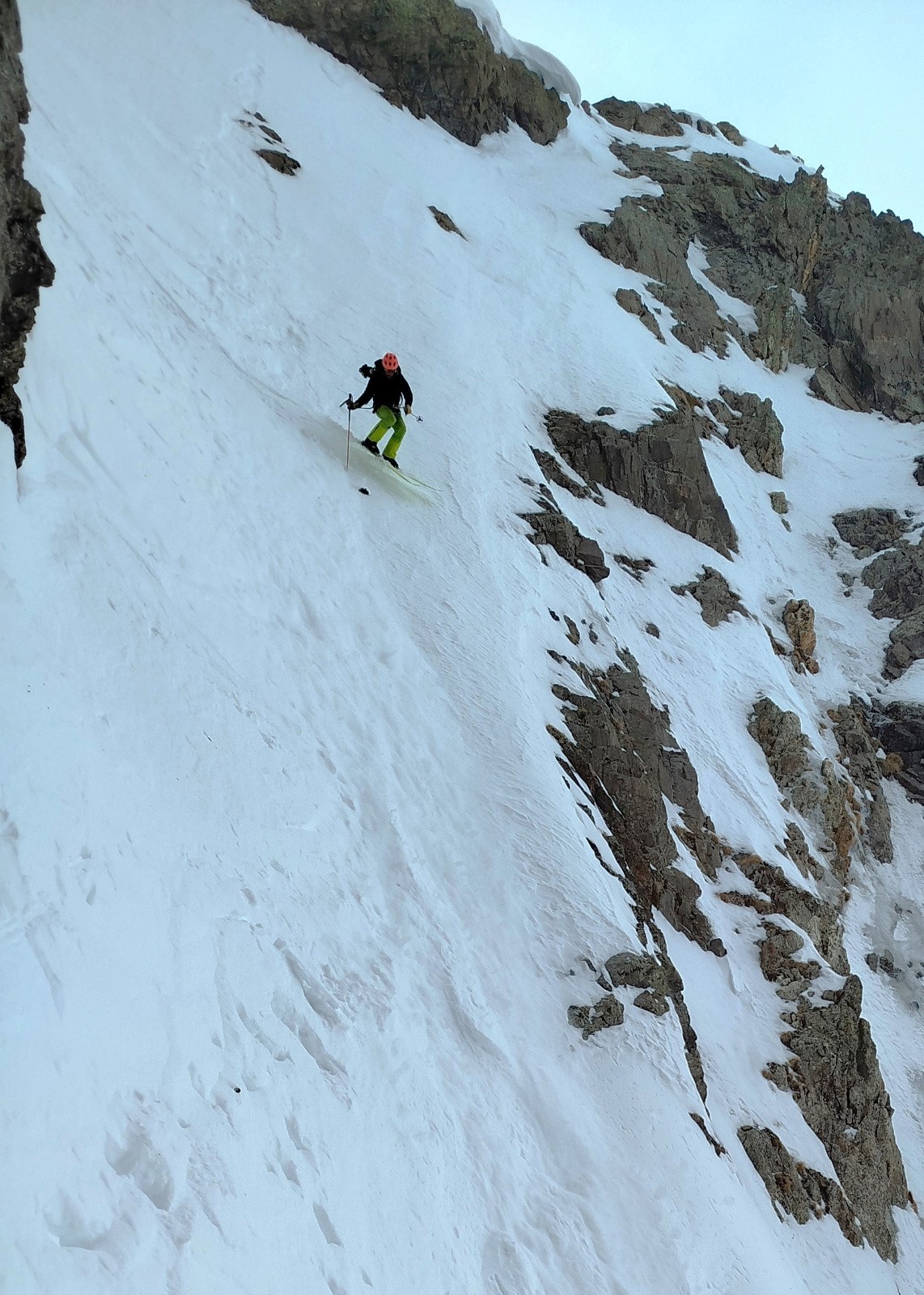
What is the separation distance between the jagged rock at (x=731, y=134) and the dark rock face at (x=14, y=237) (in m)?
47.0

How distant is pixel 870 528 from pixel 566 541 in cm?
1564

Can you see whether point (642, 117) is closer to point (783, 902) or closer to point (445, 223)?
point (445, 223)

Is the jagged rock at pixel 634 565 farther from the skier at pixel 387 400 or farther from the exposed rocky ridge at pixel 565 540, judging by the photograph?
the skier at pixel 387 400

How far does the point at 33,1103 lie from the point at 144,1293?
30.5 inches

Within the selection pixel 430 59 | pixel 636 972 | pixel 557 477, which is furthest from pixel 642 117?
pixel 636 972

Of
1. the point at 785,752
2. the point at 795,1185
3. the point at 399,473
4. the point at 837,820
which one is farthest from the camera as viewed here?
the point at 837,820

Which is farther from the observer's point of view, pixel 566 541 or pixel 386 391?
pixel 566 541

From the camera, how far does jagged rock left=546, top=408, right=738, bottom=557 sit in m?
18.9

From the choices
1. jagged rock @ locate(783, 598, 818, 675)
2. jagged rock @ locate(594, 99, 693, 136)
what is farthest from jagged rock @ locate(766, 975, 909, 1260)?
jagged rock @ locate(594, 99, 693, 136)

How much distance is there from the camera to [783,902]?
12.5 m

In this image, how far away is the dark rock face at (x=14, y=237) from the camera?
5645mm

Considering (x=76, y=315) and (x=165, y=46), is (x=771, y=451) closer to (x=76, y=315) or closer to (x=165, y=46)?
(x=165, y=46)

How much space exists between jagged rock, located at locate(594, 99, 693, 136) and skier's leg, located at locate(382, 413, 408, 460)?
3846 cm

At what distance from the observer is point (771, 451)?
27.0m
